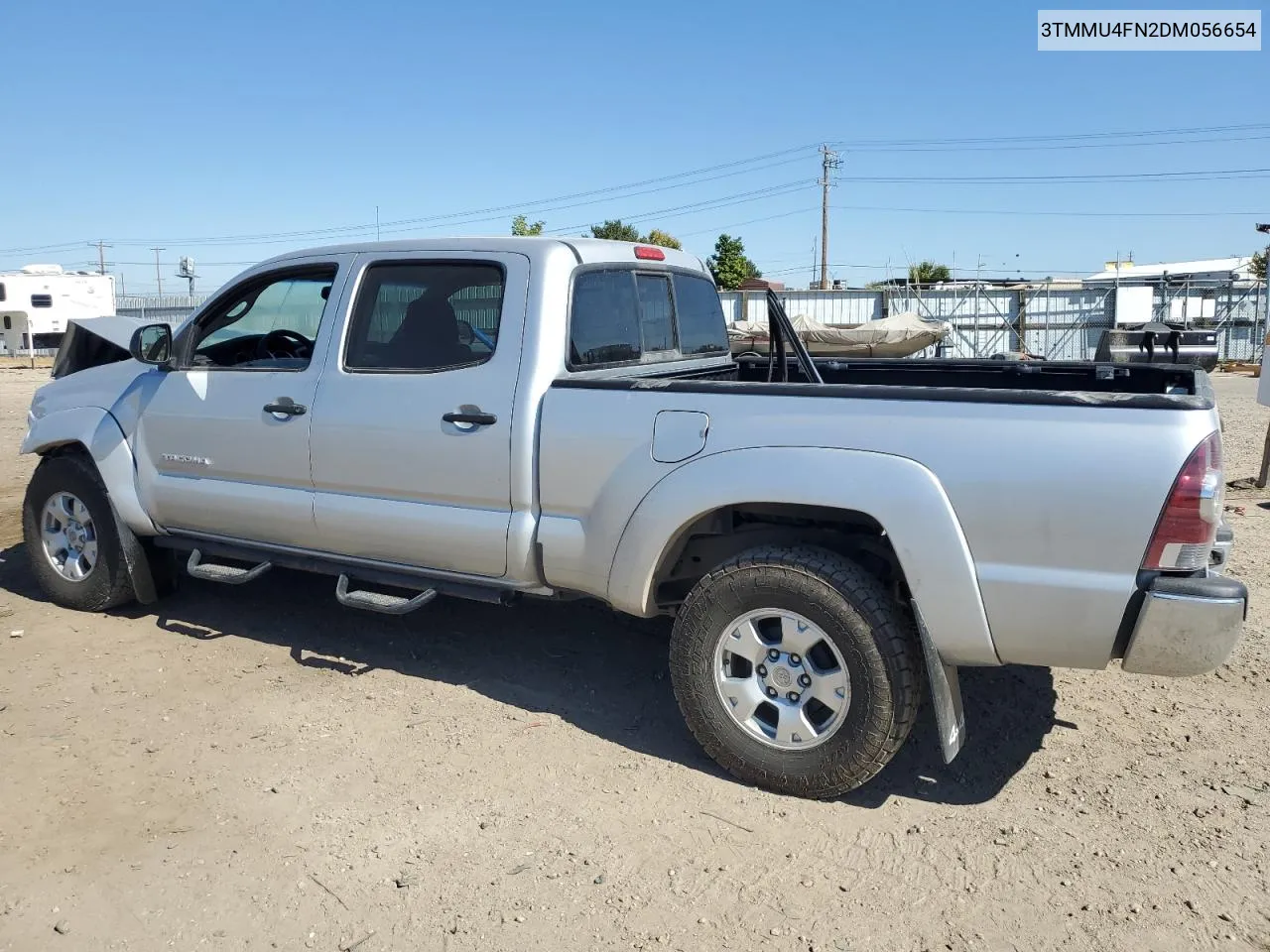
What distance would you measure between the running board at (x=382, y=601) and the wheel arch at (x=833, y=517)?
3.09 ft

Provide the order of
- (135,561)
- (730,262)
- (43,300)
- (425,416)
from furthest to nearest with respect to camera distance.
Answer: (730,262) < (43,300) < (135,561) < (425,416)

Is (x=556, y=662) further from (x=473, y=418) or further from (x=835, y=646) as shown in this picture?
(x=835, y=646)

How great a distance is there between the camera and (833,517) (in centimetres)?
349

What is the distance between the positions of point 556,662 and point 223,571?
5.43 feet

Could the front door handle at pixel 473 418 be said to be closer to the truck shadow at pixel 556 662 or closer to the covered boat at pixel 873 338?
the truck shadow at pixel 556 662

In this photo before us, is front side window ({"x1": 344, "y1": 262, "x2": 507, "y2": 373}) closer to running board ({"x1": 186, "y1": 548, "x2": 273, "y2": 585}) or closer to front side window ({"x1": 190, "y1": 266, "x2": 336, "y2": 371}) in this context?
front side window ({"x1": 190, "y1": 266, "x2": 336, "y2": 371})

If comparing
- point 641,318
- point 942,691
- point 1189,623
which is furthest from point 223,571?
point 1189,623

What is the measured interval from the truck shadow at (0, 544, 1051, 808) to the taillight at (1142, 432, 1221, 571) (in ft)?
3.77

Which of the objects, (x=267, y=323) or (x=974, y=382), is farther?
(x=267, y=323)

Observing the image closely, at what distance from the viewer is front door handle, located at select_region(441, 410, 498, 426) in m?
4.04

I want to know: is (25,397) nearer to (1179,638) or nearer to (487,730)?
(487,730)

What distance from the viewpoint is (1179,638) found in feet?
9.89

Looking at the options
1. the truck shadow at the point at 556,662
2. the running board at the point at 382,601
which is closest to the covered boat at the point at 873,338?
the truck shadow at the point at 556,662

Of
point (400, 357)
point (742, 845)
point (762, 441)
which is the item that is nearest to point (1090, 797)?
point (742, 845)
